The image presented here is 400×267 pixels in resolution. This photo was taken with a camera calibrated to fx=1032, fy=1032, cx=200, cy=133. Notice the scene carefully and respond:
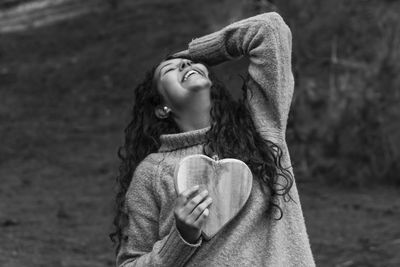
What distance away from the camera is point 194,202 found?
256 centimetres

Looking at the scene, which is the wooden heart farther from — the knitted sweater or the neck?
the neck

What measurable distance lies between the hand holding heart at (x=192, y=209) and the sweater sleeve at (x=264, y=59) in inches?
14.9

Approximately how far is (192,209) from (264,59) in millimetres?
530

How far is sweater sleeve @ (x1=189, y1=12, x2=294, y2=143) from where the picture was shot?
112 inches

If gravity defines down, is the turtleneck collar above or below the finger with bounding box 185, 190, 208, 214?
above

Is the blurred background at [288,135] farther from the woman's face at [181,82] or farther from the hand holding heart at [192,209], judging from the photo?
the hand holding heart at [192,209]

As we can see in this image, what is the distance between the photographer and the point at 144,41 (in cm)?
1266

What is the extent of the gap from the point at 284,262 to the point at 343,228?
4516mm

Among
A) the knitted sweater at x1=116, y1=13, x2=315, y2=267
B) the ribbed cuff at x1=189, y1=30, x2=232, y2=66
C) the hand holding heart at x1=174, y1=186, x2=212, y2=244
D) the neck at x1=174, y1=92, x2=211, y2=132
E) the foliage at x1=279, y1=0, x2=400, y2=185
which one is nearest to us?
the hand holding heart at x1=174, y1=186, x2=212, y2=244

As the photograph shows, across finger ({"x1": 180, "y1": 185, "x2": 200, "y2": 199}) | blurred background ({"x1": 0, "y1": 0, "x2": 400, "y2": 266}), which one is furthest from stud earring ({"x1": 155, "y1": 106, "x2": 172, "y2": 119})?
blurred background ({"x1": 0, "y1": 0, "x2": 400, "y2": 266})

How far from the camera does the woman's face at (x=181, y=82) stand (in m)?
2.78

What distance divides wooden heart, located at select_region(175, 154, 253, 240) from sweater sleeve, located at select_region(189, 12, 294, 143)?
0.24 meters

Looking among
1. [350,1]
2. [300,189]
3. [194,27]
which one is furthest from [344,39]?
[194,27]

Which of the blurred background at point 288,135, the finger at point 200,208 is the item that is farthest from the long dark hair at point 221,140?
the blurred background at point 288,135
